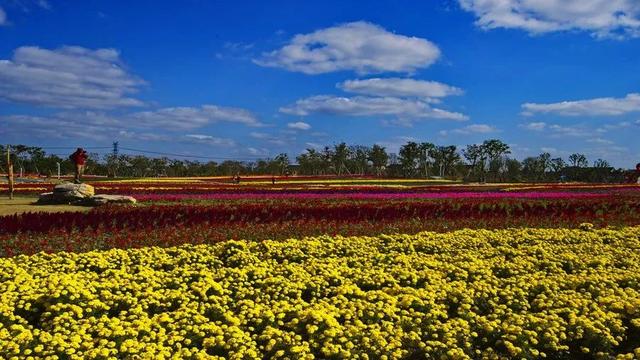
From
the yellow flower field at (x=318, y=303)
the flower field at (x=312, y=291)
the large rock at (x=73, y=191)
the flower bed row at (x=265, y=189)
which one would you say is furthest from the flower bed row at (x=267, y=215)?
the flower bed row at (x=265, y=189)

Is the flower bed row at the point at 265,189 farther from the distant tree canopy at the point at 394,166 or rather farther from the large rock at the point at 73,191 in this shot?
the distant tree canopy at the point at 394,166

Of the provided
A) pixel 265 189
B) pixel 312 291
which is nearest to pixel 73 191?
pixel 265 189

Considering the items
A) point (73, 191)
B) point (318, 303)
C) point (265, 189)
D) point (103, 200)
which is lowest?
point (318, 303)

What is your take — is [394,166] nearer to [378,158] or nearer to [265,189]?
[378,158]

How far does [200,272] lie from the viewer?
6.84 m

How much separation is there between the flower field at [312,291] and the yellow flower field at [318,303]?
20 millimetres

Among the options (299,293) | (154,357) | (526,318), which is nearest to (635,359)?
(526,318)

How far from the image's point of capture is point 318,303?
5.75 m

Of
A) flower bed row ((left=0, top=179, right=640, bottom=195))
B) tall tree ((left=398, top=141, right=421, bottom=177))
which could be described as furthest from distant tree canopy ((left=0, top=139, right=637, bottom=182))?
flower bed row ((left=0, top=179, right=640, bottom=195))

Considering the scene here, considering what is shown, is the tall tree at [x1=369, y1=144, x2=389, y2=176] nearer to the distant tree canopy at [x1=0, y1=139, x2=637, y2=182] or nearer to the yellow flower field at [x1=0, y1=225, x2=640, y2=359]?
the distant tree canopy at [x1=0, y1=139, x2=637, y2=182]

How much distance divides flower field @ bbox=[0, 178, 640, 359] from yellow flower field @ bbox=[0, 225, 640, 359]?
0.02m

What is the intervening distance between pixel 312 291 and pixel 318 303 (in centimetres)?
51

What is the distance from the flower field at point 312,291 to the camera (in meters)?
4.52

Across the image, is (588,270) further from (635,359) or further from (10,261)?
(10,261)
